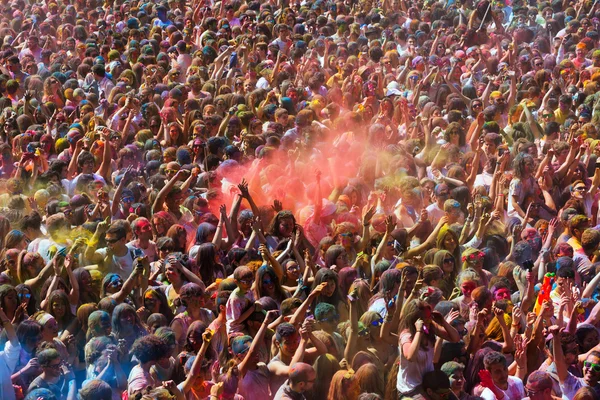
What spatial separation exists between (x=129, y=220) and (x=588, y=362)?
15.2 ft

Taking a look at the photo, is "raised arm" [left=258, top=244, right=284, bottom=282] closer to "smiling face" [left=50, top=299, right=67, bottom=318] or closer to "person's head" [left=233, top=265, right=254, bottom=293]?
"person's head" [left=233, top=265, right=254, bottom=293]

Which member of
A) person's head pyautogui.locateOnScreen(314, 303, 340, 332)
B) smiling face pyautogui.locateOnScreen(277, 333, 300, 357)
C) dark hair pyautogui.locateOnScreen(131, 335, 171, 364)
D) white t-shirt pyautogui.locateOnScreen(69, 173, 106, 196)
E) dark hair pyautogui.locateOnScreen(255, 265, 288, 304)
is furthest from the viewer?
white t-shirt pyautogui.locateOnScreen(69, 173, 106, 196)

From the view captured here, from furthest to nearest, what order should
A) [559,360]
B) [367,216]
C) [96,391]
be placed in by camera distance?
[367,216] < [559,360] < [96,391]

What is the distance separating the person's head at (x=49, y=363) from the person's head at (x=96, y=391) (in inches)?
20.0

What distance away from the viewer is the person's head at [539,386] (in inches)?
284

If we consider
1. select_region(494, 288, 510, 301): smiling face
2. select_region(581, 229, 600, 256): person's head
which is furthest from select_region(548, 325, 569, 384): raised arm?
select_region(581, 229, 600, 256): person's head

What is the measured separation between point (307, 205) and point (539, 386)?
4015 mm

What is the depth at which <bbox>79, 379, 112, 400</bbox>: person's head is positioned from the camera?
7.00 m

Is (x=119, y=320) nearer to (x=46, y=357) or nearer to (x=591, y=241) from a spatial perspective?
(x=46, y=357)

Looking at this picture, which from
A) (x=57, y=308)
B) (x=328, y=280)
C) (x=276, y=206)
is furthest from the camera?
(x=276, y=206)

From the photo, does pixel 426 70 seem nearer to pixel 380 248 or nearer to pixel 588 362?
pixel 380 248

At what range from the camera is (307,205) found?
10.7m

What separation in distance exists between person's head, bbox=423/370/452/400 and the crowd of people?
0.01 m

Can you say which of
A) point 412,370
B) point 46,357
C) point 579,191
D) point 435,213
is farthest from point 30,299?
point 579,191
